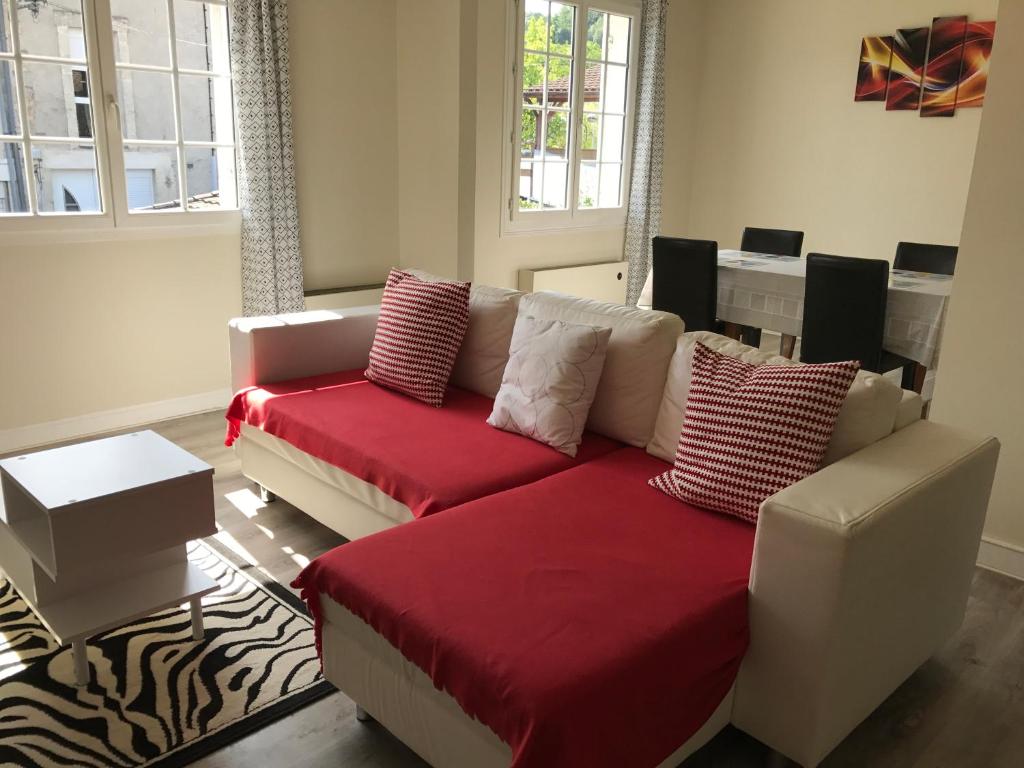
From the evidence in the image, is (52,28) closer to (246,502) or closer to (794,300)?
(246,502)

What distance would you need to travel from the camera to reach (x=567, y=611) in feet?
5.41

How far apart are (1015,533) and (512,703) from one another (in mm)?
2162

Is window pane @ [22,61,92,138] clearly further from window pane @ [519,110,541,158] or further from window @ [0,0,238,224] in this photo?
window pane @ [519,110,541,158]

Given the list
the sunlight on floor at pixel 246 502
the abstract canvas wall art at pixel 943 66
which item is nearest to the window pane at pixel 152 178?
the sunlight on floor at pixel 246 502

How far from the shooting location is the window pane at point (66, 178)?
11.8 feet

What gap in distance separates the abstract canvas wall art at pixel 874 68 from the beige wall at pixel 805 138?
6 centimetres

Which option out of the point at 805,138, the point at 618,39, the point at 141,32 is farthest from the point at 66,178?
the point at 805,138

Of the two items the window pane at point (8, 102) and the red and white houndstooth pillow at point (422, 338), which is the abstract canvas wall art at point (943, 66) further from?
the window pane at point (8, 102)

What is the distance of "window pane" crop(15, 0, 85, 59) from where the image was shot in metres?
3.42

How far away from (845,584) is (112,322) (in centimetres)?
344

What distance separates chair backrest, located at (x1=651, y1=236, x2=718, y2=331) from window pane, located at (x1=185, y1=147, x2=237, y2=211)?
2195mm

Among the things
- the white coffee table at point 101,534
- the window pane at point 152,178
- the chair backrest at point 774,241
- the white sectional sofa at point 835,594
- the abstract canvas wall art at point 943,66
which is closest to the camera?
the white sectional sofa at point 835,594

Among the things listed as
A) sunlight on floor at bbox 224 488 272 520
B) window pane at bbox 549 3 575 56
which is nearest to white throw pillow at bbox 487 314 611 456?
sunlight on floor at bbox 224 488 272 520

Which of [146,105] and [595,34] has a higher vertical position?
[595,34]
